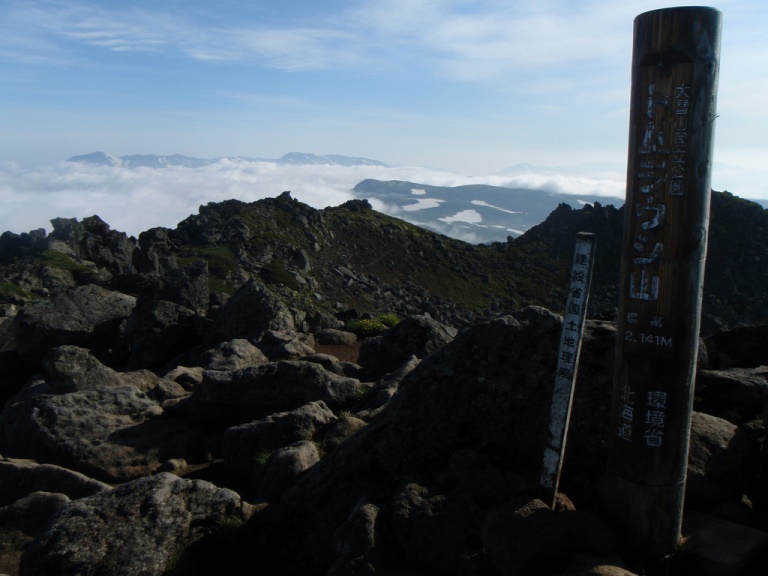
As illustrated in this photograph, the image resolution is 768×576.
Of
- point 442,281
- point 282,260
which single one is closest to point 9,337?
point 282,260

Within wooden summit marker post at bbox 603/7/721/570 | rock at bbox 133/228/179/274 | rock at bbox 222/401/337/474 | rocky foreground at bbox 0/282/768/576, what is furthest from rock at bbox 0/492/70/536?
rock at bbox 133/228/179/274

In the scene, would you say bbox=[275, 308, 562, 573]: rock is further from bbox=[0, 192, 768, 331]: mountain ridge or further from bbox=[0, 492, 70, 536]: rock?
bbox=[0, 192, 768, 331]: mountain ridge

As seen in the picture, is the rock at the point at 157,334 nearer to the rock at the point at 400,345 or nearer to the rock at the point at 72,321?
the rock at the point at 72,321

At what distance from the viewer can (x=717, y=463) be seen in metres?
7.39

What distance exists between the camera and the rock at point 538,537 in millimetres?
5938

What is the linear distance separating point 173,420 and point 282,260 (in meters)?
72.1

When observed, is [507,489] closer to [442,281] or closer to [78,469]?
[78,469]

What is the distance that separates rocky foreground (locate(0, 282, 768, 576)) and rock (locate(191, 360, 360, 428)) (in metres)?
0.08

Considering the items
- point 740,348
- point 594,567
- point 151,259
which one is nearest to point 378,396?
point 594,567

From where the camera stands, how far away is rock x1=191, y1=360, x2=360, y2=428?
12805 millimetres

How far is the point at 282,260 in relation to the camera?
84.2 meters

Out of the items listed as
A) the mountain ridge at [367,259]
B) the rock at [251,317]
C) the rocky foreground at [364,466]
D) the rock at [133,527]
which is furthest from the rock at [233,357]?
the mountain ridge at [367,259]

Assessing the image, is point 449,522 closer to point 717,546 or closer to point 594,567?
point 594,567

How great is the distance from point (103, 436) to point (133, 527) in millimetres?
4670
